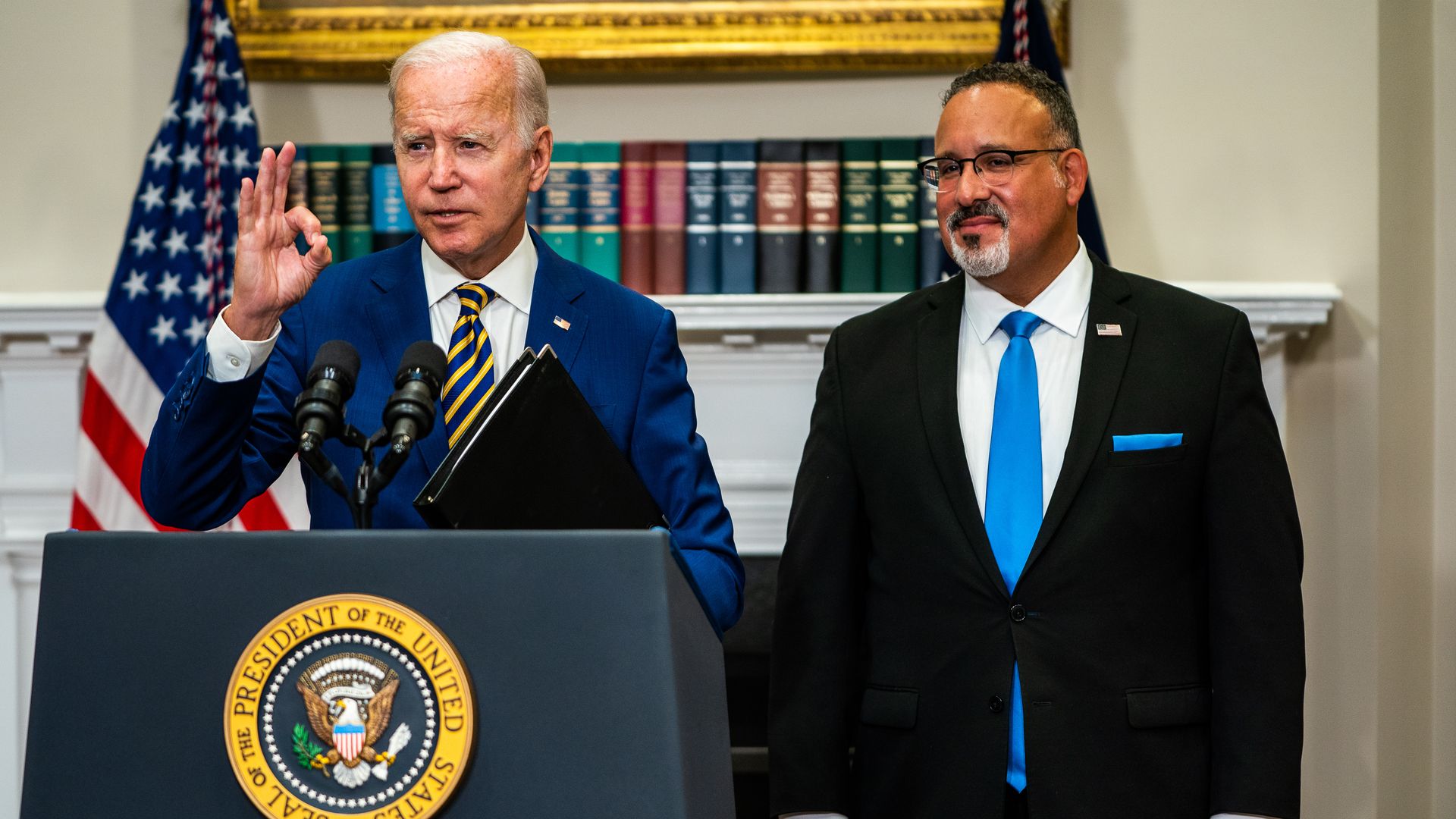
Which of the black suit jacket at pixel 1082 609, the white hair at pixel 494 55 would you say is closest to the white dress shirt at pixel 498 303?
the white hair at pixel 494 55

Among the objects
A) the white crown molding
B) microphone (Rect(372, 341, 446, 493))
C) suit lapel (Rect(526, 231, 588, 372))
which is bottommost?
microphone (Rect(372, 341, 446, 493))

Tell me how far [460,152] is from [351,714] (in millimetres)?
808

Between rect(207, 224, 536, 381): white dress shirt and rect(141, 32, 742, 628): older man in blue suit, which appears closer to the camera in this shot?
rect(141, 32, 742, 628): older man in blue suit

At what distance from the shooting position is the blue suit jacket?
61.2 inches

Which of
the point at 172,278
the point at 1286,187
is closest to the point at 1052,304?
the point at 1286,187

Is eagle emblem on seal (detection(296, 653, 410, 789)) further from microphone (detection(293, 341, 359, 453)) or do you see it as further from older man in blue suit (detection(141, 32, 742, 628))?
older man in blue suit (detection(141, 32, 742, 628))

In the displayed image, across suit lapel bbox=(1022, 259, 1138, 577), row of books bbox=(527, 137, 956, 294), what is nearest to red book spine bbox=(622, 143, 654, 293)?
row of books bbox=(527, 137, 956, 294)

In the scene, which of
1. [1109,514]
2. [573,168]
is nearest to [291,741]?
[1109,514]

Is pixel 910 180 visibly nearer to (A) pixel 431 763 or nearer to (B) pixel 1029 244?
(B) pixel 1029 244

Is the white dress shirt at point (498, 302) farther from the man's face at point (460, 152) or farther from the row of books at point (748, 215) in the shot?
the row of books at point (748, 215)

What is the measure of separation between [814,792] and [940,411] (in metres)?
0.62

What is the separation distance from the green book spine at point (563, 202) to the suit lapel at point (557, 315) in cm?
134

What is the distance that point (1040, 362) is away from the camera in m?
2.11

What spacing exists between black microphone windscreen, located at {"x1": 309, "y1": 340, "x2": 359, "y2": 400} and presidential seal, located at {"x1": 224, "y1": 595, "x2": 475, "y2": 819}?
24 cm
